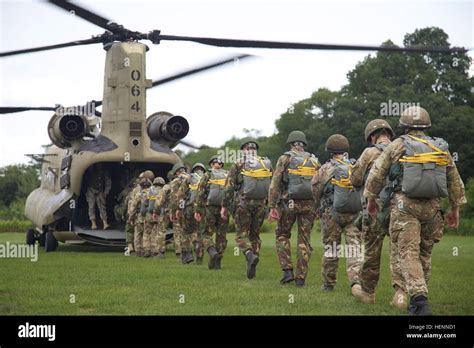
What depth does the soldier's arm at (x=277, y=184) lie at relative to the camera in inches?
454

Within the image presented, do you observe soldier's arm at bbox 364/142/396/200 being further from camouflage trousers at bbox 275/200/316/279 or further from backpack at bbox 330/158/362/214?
camouflage trousers at bbox 275/200/316/279

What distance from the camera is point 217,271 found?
14.0 metres

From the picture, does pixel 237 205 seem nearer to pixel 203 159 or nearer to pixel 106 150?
pixel 106 150

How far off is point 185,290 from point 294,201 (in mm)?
1982

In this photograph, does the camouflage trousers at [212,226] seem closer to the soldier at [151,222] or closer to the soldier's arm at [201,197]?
the soldier's arm at [201,197]

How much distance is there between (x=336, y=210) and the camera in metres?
10.7

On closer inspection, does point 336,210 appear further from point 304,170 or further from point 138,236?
point 138,236

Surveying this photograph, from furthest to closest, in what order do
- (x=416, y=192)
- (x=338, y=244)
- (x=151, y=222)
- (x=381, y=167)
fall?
(x=151, y=222) < (x=338, y=244) < (x=381, y=167) < (x=416, y=192)

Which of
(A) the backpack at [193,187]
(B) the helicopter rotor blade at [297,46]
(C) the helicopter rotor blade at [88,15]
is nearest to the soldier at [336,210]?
(B) the helicopter rotor blade at [297,46]

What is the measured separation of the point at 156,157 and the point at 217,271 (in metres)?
6.42

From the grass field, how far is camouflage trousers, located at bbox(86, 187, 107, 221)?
3.94 metres

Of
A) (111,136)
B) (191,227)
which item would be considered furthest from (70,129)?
(191,227)

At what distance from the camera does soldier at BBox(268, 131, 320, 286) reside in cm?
1148

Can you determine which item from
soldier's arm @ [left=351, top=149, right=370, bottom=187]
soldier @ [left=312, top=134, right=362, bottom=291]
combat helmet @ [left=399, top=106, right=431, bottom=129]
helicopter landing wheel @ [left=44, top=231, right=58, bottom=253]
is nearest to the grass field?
soldier @ [left=312, top=134, right=362, bottom=291]
